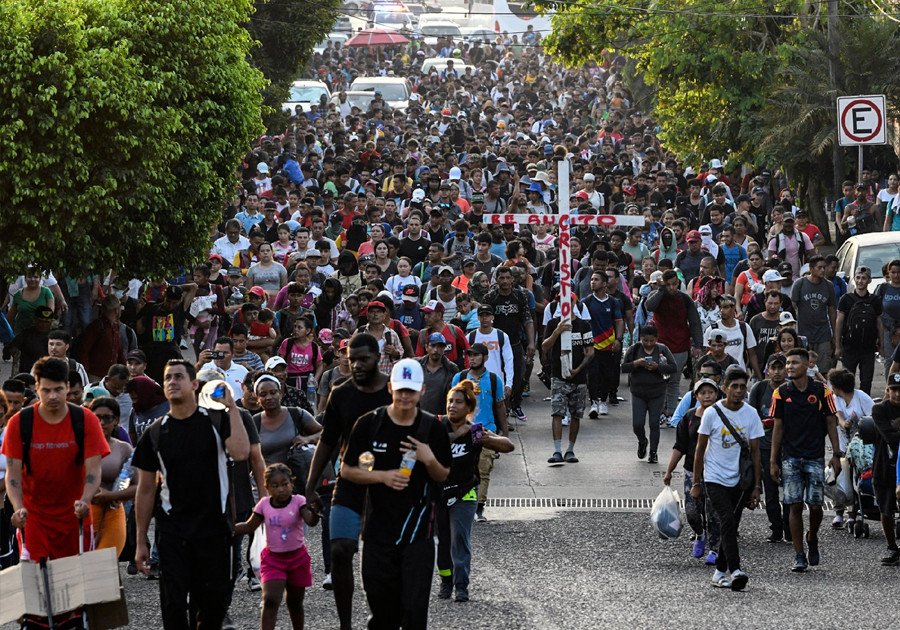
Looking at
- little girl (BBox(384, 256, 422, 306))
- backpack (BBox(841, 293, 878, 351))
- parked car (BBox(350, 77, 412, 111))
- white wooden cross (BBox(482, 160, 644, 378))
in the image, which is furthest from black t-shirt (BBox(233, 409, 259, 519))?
parked car (BBox(350, 77, 412, 111))

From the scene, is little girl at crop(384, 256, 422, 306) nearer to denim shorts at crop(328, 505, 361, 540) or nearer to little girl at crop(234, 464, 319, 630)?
little girl at crop(234, 464, 319, 630)

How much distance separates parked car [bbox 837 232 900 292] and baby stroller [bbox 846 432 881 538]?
7763 millimetres

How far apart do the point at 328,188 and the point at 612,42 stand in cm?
675

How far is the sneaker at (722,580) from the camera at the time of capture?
1202 cm

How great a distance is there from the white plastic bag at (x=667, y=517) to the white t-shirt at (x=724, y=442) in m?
0.56

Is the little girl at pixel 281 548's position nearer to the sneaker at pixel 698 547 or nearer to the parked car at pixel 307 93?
the sneaker at pixel 698 547

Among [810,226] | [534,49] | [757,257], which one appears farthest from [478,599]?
[534,49]

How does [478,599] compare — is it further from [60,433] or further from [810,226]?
[810,226]

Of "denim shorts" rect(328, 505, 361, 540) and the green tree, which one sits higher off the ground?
the green tree

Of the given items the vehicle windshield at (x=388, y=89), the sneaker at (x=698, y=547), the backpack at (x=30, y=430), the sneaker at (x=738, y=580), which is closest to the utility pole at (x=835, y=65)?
the sneaker at (x=698, y=547)

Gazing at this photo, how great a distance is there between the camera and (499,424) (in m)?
13.5

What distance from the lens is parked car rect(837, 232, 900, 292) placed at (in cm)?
2152

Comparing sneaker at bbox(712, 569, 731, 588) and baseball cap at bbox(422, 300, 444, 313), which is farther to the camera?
baseball cap at bbox(422, 300, 444, 313)

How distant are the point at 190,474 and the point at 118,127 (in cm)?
844
